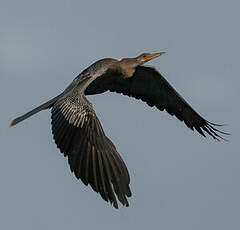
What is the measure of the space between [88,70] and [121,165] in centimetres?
396

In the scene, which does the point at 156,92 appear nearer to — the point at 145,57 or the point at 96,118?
the point at 145,57

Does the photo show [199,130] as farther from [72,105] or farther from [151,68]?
[72,105]

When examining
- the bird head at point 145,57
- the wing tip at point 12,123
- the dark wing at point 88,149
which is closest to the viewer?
the dark wing at point 88,149

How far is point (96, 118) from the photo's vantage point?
15.8 metres

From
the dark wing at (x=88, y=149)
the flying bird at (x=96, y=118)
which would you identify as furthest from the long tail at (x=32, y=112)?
the dark wing at (x=88, y=149)

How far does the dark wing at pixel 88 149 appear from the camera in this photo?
14734 millimetres

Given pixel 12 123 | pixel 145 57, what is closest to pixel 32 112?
pixel 12 123

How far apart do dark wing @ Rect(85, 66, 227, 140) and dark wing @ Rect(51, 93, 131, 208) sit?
3.64 meters

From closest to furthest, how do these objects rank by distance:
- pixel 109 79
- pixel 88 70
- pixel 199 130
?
pixel 88 70, pixel 109 79, pixel 199 130

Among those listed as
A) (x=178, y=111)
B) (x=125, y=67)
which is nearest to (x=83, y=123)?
(x=125, y=67)

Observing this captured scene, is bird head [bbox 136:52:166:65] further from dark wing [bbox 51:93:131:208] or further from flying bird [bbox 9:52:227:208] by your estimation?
dark wing [bbox 51:93:131:208]

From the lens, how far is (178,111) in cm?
2080

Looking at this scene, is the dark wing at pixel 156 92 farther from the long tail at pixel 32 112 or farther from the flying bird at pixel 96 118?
the long tail at pixel 32 112

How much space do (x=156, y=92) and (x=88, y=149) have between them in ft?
18.2
